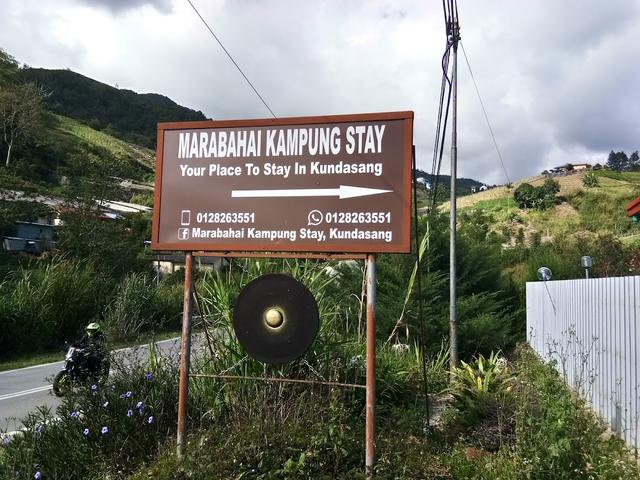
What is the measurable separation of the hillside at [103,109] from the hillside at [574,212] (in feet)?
258

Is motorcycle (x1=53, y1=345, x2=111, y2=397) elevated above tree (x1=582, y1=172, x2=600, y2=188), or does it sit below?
below

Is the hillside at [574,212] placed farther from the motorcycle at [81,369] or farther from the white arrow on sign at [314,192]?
the white arrow on sign at [314,192]

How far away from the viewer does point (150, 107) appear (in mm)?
144500

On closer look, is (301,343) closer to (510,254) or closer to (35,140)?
(510,254)

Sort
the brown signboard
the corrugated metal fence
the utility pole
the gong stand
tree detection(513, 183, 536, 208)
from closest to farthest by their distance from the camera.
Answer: the gong stand
the brown signboard
the corrugated metal fence
the utility pole
tree detection(513, 183, 536, 208)

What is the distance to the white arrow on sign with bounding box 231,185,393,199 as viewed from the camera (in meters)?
4.43

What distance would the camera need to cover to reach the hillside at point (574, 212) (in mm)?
43844

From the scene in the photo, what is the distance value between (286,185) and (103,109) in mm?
141743

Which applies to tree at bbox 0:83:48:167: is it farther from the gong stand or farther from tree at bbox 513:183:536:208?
the gong stand

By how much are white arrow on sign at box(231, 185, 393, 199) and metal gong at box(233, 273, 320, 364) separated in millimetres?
686

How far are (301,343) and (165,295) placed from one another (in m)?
20.1

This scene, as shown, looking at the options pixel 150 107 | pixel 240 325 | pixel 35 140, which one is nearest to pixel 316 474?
pixel 240 325

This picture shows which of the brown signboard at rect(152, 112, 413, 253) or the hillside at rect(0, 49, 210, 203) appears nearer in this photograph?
the brown signboard at rect(152, 112, 413, 253)

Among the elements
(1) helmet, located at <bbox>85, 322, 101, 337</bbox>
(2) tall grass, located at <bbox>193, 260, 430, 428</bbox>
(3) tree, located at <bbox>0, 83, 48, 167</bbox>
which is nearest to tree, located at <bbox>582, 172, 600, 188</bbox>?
(2) tall grass, located at <bbox>193, 260, 430, 428</bbox>
